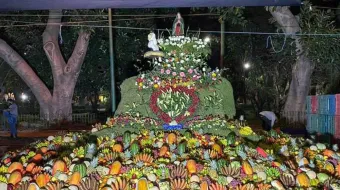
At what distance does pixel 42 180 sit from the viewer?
468 cm

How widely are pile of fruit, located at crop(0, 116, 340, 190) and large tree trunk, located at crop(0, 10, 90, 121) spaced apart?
10.2 metres

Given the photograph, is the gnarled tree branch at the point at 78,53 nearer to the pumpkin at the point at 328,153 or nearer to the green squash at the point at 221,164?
the pumpkin at the point at 328,153

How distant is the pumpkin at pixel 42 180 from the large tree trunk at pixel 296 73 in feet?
38.6

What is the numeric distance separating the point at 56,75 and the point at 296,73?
8943 millimetres

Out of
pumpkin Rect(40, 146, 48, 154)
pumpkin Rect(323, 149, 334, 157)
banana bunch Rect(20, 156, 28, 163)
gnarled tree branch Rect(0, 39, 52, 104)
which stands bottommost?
pumpkin Rect(323, 149, 334, 157)

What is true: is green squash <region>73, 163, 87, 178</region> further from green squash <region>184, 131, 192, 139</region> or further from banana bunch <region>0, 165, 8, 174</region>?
green squash <region>184, 131, 192, 139</region>

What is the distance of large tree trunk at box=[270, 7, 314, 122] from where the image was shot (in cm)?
1493

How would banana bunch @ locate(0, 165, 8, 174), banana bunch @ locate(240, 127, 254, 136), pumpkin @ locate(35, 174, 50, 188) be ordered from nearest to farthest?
pumpkin @ locate(35, 174, 50, 188) < banana bunch @ locate(0, 165, 8, 174) < banana bunch @ locate(240, 127, 254, 136)

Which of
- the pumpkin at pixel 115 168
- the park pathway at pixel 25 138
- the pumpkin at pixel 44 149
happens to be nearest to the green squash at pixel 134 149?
the pumpkin at pixel 115 168

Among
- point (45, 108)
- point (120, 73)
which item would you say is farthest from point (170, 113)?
point (120, 73)

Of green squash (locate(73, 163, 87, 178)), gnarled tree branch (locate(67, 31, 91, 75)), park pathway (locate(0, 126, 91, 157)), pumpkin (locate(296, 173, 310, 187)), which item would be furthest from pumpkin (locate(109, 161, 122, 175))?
gnarled tree branch (locate(67, 31, 91, 75))

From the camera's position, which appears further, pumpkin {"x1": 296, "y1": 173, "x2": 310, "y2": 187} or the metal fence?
the metal fence

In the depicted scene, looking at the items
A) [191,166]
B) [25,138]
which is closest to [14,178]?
[191,166]

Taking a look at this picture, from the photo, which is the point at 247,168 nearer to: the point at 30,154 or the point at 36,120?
the point at 30,154
